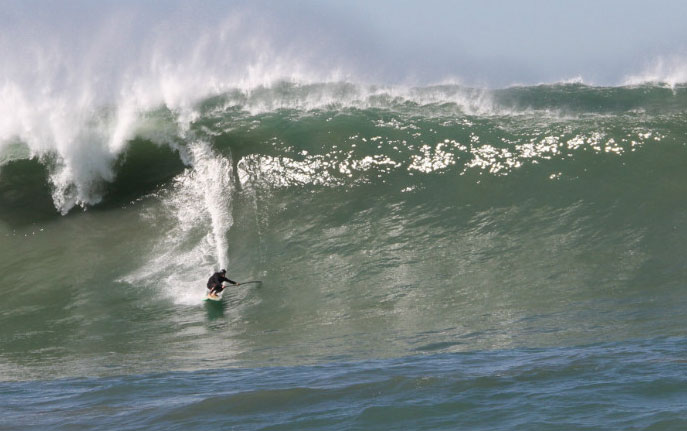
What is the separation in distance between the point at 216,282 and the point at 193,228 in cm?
228

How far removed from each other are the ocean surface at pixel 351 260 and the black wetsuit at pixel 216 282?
0.26m

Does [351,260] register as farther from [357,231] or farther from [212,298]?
[212,298]

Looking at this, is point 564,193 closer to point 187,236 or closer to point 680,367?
point 187,236

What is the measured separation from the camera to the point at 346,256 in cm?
1062

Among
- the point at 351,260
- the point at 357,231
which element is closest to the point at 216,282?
the point at 351,260

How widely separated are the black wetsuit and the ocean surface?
26 cm

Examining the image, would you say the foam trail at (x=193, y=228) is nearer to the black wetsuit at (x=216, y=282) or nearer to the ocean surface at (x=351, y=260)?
the ocean surface at (x=351, y=260)

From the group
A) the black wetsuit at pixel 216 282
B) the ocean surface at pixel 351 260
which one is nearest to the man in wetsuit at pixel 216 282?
the black wetsuit at pixel 216 282

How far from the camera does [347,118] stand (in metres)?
14.4

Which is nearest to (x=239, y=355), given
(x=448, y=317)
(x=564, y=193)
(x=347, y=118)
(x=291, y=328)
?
(x=291, y=328)

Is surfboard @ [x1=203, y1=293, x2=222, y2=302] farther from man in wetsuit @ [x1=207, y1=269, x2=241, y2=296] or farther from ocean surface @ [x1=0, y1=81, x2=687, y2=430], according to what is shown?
ocean surface @ [x1=0, y1=81, x2=687, y2=430]

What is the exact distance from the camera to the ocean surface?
5.21m

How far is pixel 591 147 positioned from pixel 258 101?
681cm

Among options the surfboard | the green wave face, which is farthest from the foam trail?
the surfboard
